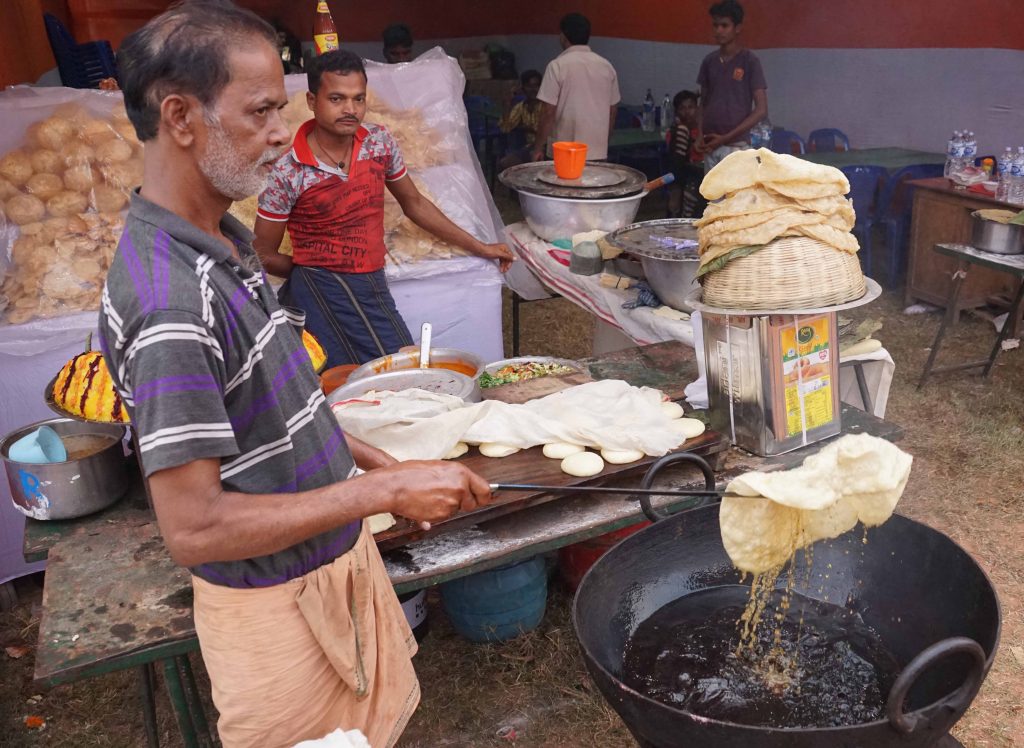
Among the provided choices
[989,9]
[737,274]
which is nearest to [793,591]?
[737,274]

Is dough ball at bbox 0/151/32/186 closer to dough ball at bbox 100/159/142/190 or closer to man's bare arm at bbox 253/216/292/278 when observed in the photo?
dough ball at bbox 100/159/142/190

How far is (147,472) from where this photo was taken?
1.33 metres

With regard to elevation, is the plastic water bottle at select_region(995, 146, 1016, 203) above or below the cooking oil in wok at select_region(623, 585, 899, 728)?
above

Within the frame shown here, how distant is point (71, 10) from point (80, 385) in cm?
895

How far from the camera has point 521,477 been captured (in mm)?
2375

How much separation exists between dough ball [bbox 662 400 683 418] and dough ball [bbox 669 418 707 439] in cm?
7

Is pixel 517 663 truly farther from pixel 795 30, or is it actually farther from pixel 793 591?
pixel 795 30

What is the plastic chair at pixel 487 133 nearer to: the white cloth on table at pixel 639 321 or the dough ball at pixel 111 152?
the white cloth on table at pixel 639 321

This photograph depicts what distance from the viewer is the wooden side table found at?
4922 millimetres

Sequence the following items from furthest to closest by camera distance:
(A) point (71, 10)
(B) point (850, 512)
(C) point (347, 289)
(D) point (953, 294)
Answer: (A) point (71, 10) → (D) point (953, 294) → (C) point (347, 289) → (B) point (850, 512)

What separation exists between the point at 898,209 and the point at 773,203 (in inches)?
230

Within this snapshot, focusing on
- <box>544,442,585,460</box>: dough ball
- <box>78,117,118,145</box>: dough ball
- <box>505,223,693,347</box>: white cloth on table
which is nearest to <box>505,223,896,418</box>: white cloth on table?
<box>505,223,693,347</box>: white cloth on table

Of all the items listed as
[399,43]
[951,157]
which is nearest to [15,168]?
[399,43]

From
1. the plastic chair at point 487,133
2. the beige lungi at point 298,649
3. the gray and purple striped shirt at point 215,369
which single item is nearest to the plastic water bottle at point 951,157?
the plastic chair at point 487,133
